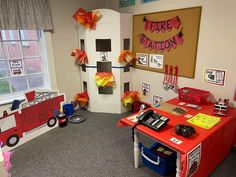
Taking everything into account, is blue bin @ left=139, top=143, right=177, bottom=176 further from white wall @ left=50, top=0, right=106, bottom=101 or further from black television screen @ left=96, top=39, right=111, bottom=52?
white wall @ left=50, top=0, right=106, bottom=101

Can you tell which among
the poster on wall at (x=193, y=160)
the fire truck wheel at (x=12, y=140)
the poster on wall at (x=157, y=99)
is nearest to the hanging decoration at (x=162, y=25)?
the poster on wall at (x=157, y=99)

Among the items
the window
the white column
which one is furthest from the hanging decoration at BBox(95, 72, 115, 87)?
the white column

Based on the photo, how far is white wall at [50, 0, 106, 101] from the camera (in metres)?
2.93

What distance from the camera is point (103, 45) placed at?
2.99 metres

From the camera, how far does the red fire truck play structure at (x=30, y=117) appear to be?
221cm

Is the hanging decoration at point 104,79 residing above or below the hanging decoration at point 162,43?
below

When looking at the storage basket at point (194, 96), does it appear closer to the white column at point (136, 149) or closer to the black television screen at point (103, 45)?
the white column at point (136, 149)

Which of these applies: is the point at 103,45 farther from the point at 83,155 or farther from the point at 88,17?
the point at 83,155

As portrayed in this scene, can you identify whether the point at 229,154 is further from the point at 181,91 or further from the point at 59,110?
the point at 59,110

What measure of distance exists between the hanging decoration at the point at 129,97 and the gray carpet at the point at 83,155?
511 millimetres

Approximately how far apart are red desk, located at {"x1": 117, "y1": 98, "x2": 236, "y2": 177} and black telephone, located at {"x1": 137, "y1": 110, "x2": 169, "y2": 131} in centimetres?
4

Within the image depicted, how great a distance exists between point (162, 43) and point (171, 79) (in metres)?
0.56

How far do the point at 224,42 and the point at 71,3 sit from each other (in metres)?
2.48

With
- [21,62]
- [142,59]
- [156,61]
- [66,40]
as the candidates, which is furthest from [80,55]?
[156,61]
